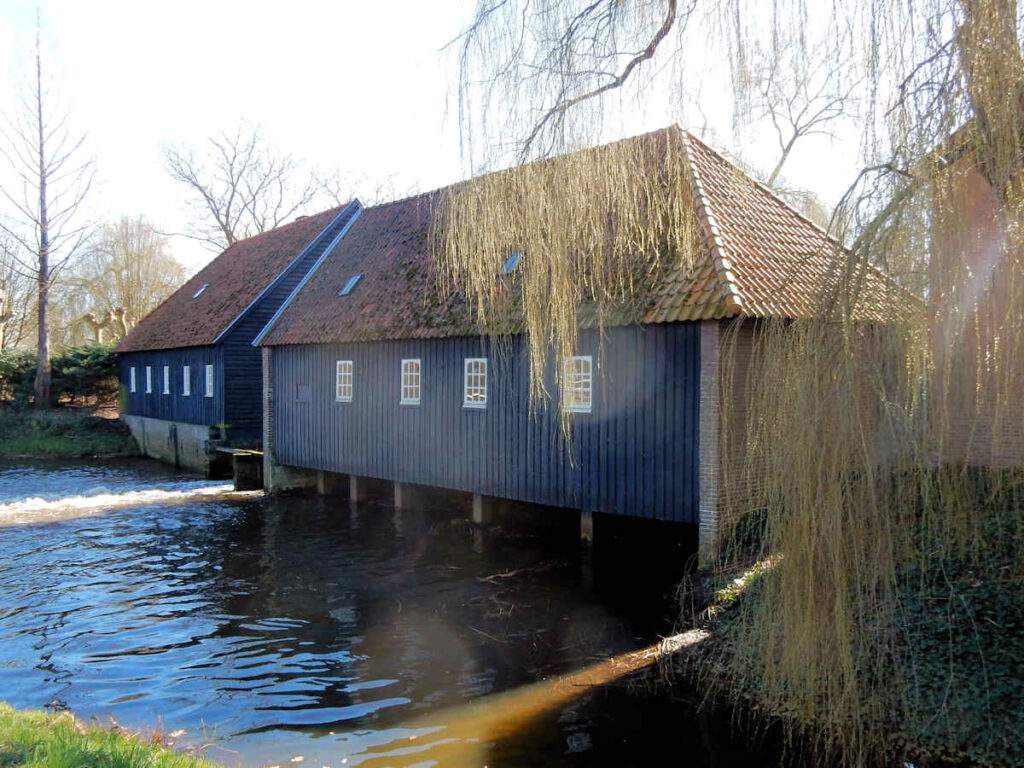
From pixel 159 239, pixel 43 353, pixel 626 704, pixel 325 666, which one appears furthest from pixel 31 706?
pixel 159 239

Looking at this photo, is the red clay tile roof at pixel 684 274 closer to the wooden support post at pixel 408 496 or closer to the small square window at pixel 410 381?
the small square window at pixel 410 381

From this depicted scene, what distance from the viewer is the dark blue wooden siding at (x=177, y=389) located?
23734 mm

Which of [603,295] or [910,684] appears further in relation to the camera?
[910,684]

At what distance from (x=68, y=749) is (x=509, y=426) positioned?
28.4 feet

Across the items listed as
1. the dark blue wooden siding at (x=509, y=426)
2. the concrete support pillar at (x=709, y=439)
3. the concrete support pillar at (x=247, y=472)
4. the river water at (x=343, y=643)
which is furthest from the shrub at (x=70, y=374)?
the concrete support pillar at (x=709, y=439)

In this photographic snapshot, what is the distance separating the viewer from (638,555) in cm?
1232

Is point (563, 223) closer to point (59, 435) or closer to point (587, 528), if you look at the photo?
point (587, 528)

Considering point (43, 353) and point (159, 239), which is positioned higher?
point (159, 239)

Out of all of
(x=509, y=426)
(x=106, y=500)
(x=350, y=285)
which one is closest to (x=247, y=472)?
(x=106, y=500)

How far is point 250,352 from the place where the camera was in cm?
2380

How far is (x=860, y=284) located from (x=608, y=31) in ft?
7.33

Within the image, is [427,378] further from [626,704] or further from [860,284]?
[860,284]

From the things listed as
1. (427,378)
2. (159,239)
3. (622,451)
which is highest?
(159,239)

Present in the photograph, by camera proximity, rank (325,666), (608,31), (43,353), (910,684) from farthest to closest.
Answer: (43,353) < (325,666) < (910,684) < (608,31)
